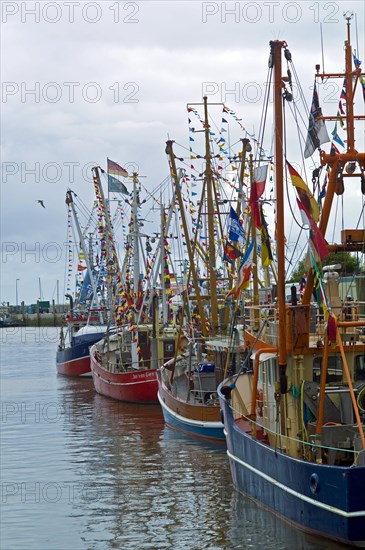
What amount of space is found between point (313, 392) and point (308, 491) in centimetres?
306

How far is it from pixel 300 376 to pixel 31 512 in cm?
805

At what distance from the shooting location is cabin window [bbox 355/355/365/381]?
74.0 ft

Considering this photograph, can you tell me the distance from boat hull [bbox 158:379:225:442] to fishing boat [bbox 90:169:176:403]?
8855 millimetres

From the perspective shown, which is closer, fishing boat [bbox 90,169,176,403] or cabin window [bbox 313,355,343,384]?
cabin window [bbox 313,355,343,384]

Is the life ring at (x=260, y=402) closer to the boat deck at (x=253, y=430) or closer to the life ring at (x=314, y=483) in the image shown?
the boat deck at (x=253, y=430)

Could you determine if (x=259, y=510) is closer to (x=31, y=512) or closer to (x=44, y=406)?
(x=31, y=512)

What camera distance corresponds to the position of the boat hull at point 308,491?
17609 millimetres

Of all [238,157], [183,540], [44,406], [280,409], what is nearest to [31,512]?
[183,540]

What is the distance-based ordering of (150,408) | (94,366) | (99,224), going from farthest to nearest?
(99,224) < (94,366) < (150,408)

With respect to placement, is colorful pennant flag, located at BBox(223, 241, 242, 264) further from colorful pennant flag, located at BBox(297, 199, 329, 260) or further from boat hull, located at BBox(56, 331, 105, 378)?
boat hull, located at BBox(56, 331, 105, 378)

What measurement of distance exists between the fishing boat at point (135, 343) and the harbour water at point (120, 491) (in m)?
2.21

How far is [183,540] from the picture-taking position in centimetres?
2189

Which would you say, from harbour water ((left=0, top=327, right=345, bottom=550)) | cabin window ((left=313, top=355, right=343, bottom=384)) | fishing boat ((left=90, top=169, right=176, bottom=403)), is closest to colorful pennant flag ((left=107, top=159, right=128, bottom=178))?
fishing boat ((left=90, top=169, right=176, bottom=403))

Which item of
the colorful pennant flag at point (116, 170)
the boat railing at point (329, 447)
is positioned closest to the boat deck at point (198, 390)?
the boat railing at point (329, 447)
